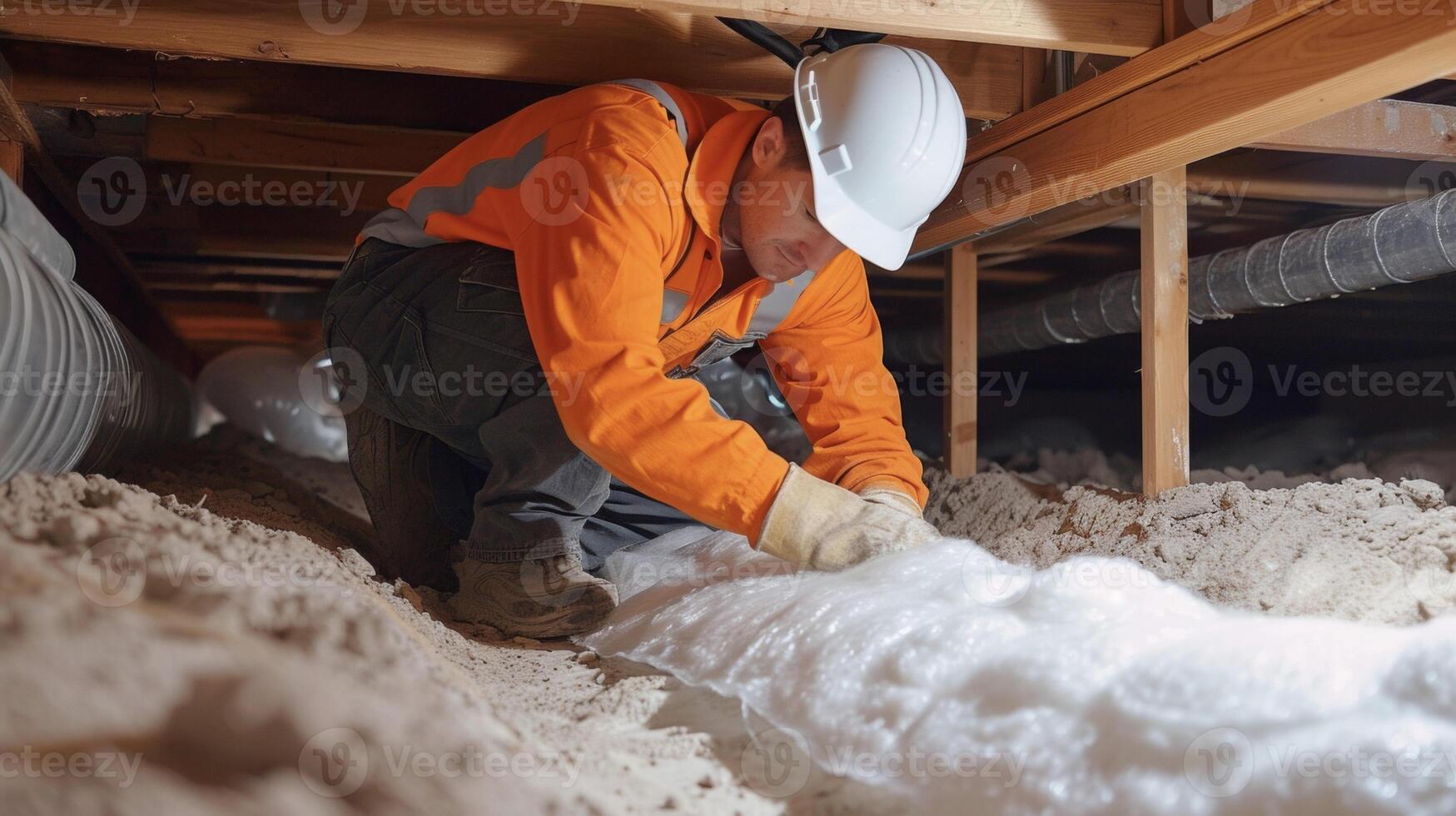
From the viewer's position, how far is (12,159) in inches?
93.7

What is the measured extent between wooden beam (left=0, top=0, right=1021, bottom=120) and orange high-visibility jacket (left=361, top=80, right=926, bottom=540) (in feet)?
0.78

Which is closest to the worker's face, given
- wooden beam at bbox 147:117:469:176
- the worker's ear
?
the worker's ear

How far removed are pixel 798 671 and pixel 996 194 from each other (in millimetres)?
1390

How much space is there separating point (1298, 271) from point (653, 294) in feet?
6.26

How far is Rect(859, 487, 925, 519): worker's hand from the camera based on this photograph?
189 cm

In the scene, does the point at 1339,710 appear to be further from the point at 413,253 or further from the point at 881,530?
the point at 413,253

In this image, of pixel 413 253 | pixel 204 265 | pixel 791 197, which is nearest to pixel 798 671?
pixel 791 197

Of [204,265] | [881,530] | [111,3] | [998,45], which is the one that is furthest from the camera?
[204,265]

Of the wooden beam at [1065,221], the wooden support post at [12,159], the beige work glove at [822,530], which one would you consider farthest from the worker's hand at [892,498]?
the wooden support post at [12,159]

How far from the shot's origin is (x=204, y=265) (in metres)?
4.43

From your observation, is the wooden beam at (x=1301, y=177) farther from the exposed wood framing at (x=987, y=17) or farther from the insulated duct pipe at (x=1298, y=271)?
the exposed wood framing at (x=987, y=17)

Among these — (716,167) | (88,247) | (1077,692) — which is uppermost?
(88,247)

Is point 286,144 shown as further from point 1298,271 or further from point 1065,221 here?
point 1298,271

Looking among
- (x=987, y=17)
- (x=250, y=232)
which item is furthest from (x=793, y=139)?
(x=250, y=232)
